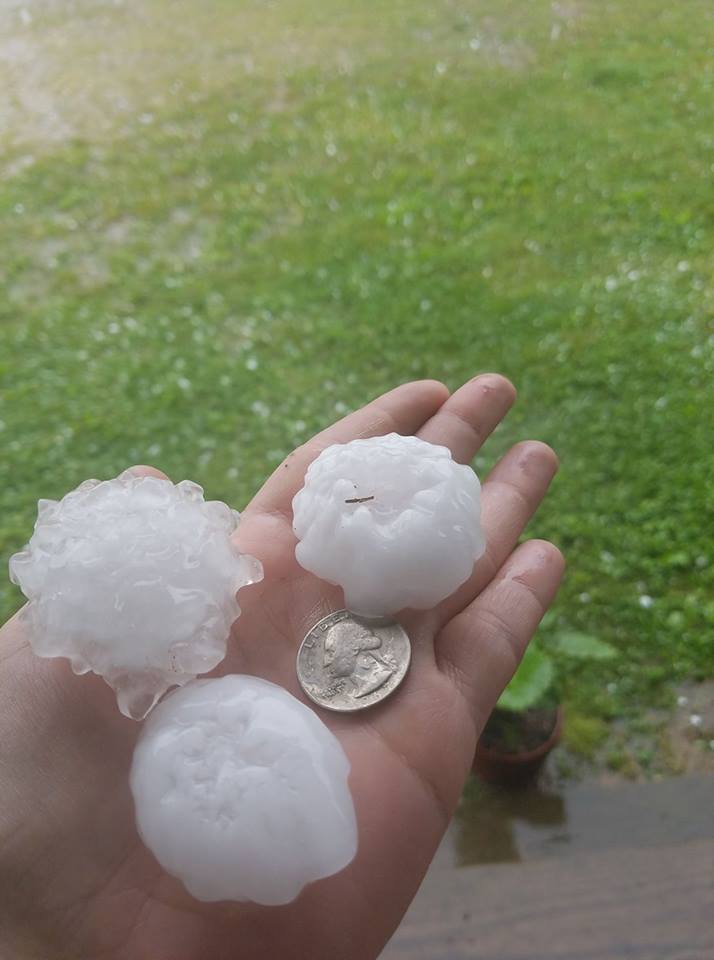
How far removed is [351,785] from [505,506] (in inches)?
27.8

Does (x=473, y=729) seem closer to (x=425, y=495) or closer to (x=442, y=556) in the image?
(x=442, y=556)

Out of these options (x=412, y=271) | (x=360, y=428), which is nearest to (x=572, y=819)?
(x=360, y=428)

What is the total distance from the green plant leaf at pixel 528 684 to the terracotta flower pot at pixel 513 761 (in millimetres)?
90

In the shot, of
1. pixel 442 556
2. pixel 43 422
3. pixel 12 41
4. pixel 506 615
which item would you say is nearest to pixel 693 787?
pixel 506 615

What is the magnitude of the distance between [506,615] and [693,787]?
85cm

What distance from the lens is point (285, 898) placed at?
1219 millimetres

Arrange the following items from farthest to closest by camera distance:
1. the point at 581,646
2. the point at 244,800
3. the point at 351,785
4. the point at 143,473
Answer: the point at 581,646, the point at 143,473, the point at 351,785, the point at 244,800

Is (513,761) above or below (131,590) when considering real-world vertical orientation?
below

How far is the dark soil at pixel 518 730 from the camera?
2.04 m

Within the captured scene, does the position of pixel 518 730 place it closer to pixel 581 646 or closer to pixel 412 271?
pixel 581 646

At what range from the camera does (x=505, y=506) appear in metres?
1.82

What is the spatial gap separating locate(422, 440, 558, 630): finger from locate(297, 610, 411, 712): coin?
0.12 meters

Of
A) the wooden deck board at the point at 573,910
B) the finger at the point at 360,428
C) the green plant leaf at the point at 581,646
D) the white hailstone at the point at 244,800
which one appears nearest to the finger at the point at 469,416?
the finger at the point at 360,428

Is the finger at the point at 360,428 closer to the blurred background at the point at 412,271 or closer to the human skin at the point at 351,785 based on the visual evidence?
the human skin at the point at 351,785
